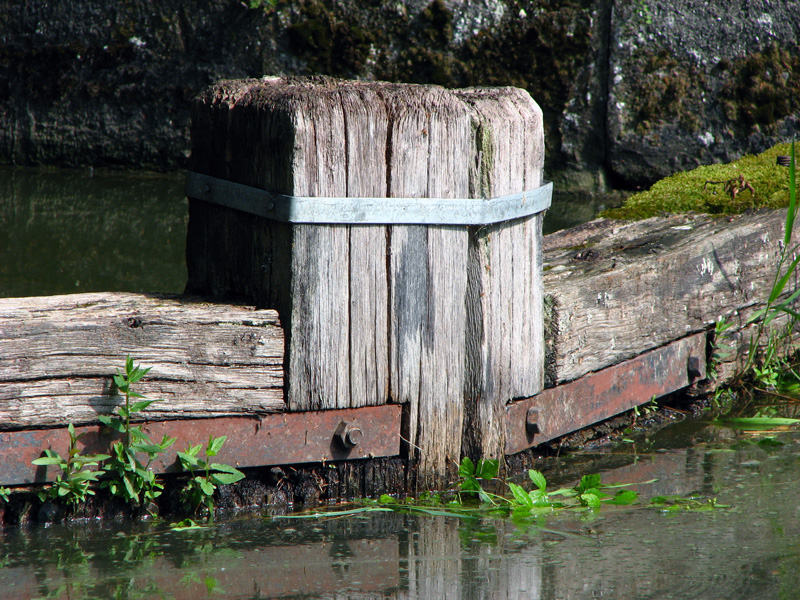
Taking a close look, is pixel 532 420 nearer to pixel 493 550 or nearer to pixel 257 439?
pixel 493 550

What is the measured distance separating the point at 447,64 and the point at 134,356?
4193 mm

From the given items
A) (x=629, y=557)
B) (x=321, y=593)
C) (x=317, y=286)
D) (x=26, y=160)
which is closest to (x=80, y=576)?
(x=321, y=593)

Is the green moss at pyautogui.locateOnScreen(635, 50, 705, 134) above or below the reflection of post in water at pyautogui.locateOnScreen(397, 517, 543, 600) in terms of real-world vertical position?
above

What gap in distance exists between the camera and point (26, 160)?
6.13 meters

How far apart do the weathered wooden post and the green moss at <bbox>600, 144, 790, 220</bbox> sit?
1294mm

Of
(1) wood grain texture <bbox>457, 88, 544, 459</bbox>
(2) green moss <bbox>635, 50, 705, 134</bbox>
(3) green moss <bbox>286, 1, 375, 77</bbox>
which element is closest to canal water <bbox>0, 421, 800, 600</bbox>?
(1) wood grain texture <bbox>457, 88, 544, 459</bbox>

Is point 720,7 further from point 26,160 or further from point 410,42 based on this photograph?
point 26,160

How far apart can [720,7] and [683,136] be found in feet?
2.76

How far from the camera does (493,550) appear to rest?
6.59 ft

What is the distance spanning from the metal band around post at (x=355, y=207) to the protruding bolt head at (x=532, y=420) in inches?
22.9

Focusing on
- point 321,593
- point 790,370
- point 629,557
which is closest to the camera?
point 321,593

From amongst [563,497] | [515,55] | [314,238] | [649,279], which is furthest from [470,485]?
[515,55]

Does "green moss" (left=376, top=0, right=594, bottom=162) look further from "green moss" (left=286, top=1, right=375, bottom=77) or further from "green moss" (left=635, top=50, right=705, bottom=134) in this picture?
"green moss" (left=635, top=50, right=705, bottom=134)

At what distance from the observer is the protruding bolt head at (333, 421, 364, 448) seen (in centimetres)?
225
